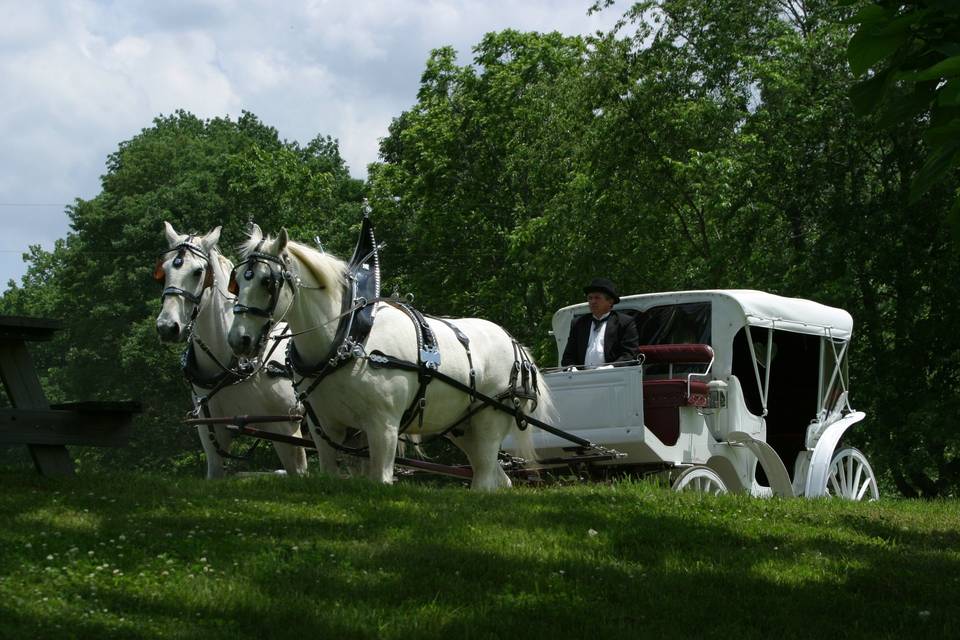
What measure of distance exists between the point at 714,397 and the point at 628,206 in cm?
1709

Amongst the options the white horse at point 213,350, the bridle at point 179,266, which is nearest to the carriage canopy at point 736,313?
the white horse at point 213,350

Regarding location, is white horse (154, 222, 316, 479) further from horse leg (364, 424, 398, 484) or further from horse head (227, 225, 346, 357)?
horse leg (364, 424, 398, 484)

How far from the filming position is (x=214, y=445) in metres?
11.2

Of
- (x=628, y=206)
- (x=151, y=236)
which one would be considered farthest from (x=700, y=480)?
(x=151, y=236)

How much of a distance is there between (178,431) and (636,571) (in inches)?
1472

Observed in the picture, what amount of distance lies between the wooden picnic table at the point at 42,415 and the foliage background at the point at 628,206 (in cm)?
1114

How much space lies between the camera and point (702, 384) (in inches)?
456

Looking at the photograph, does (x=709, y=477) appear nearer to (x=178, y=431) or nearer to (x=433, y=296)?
(x=433, y=296)

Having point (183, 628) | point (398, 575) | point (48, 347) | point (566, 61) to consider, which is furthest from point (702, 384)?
point (48, 347)

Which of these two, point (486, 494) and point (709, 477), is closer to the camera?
point (486, 494)

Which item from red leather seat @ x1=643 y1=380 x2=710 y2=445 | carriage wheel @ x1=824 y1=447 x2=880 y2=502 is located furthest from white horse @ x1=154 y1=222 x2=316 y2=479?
carriage wheel @ x1=824 y1=447 x2=880 y2=502

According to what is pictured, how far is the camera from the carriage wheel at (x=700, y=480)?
11.1m

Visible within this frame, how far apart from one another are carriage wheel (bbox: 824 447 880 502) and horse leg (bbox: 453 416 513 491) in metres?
4.01

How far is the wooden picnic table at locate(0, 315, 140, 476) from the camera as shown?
8117mm
